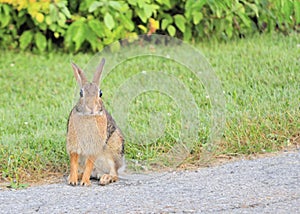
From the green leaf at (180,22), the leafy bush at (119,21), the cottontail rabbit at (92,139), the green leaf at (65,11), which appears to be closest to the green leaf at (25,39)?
the leafy bush at (119,21)

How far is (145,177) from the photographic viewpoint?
17.4ft

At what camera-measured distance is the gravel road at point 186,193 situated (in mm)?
4520

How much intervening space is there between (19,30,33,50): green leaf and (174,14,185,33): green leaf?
169cm

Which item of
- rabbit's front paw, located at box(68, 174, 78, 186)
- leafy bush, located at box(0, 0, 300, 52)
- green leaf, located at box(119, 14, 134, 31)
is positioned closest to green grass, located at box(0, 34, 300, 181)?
leafy bush, located at box(0, 0, 300, 52)

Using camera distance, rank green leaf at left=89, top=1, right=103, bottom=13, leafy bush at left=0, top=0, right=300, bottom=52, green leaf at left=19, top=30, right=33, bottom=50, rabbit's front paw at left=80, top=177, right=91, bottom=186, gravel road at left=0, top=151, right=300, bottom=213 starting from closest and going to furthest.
A: gravel road at left=0, top=151, right=300, bottom=213, rabbit's front paw at left=80, top=177, right=91, bottom=186, green leaf at left=89, top=1, right=103, bottom=13, leafy bush at left=0, top=0, right=300, bottom=52, green leaf at left=19, top=30, right=33, bottom=50

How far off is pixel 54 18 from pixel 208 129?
2.78 m

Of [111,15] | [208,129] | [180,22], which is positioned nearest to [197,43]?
[180,22]

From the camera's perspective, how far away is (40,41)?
28.0ft

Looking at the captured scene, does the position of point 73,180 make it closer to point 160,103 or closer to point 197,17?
point 160,103

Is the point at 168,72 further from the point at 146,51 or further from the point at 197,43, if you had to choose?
the point at 197,43

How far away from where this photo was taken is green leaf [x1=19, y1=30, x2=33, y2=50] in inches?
337

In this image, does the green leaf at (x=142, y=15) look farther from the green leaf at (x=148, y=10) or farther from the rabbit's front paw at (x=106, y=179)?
the rabbit's front paw at (x=106, y=179)

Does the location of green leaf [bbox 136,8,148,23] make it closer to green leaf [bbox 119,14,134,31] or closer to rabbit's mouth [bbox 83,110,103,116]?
green leaf [bbox 119,14,134,31]

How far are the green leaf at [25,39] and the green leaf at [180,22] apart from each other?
169cm
